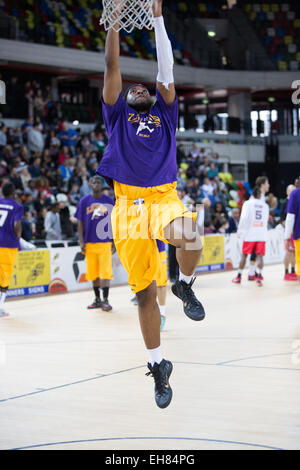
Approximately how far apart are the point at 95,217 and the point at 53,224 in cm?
410

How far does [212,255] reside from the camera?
1877 centimetres

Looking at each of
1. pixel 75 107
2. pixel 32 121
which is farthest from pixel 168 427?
pixel 75 107

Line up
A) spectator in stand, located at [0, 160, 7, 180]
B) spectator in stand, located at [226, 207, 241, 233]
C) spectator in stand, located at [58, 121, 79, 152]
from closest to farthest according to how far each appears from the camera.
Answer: spectator in stand, located at [0, 160, 7, 180] < spectator in stand, located at [226, 207, 241, 233] < spectator in stand, located at [58, 121, 79, 152]

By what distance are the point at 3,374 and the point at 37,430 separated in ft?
6.92

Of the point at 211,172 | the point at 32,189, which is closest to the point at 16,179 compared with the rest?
the point at 32,189

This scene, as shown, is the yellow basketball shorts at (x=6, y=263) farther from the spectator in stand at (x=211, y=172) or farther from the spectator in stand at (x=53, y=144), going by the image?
the spectator in stand at (x=211, y=172)

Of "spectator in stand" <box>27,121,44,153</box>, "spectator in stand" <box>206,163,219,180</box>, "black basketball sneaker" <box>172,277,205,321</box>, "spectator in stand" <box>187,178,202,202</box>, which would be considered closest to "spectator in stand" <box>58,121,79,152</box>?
"spectator in stand" <box>27,121,44,153</box>

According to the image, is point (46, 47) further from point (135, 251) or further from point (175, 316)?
point (135, 251)

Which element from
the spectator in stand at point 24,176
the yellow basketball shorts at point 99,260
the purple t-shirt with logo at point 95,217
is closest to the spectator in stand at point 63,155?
the spectator in stand at point 24,176

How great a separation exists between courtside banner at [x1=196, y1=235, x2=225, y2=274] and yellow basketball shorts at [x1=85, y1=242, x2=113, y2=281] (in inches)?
258

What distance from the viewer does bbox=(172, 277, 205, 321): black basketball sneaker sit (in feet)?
15.7

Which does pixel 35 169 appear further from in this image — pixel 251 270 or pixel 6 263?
pixel 6 263

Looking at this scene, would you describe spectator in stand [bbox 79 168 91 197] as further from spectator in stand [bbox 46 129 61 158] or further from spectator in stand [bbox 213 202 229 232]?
spectator in stand [bbox 213 202 229 232]
